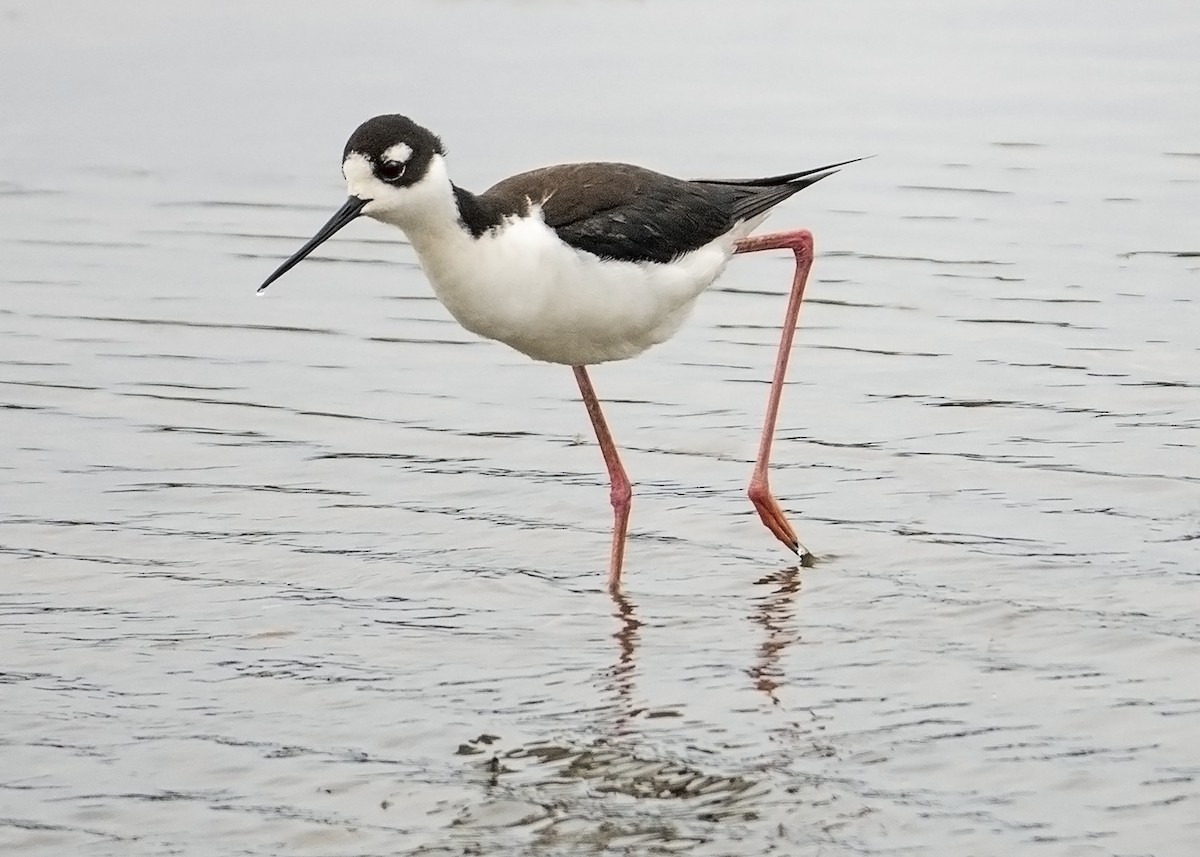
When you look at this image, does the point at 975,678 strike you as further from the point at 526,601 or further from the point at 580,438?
the point at 580,438

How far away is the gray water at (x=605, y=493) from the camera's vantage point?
5.54 meters

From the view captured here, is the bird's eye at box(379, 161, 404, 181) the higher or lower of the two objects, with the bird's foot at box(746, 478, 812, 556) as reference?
higher

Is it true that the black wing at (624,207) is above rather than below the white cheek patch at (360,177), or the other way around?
below

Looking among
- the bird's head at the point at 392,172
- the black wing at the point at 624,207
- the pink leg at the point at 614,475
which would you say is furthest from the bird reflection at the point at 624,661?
the bird's head at the point at 392,172

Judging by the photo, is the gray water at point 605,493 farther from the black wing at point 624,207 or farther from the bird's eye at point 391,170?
the bird's eye at point 391,170

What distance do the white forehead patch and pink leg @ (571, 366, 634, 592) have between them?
4.09 ft

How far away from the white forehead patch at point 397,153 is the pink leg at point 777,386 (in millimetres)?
1749

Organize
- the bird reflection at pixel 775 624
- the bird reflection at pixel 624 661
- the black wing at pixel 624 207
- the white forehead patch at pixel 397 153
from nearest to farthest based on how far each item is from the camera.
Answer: the bird reflection at pixel 624 661, the bird reflection at pixel 775 624, the white forehead patch at pixel 397 153, the black wing at pixel 624 207

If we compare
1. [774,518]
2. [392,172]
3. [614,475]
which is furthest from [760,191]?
[392,172]

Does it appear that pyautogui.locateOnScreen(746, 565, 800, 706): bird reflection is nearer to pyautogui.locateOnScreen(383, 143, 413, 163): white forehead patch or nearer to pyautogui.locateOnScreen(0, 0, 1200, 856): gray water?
pyautogui.locateOnScreen(0, 0, 1200, 856): gray water

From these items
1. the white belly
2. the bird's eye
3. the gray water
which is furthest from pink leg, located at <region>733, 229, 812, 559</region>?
the bird's eye

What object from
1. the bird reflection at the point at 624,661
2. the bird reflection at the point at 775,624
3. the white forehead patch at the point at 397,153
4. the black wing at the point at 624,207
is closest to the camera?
the bird reflection at the point at 624,661

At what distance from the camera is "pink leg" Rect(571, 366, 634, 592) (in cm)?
746

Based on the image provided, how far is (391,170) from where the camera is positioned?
659cm
